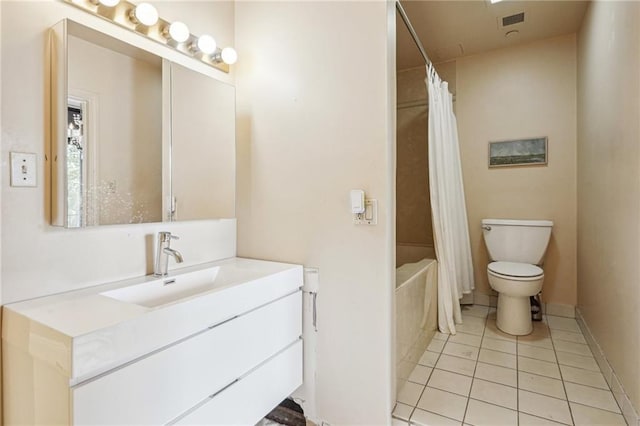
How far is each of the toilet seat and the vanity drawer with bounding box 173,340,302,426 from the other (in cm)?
166

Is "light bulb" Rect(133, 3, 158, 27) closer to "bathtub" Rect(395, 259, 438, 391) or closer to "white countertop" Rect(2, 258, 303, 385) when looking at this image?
"white countertop" Rect(2, 258, 303, 385)

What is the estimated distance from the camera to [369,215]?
1.46 metres

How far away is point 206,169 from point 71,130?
0.62m

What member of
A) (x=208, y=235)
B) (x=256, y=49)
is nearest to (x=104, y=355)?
(x=208, y=235)

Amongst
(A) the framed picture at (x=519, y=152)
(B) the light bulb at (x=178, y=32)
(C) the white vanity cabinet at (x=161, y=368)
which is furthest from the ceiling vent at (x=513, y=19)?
(C) the white vanity cabinet at (x=161, y=368)

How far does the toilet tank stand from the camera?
2641mm

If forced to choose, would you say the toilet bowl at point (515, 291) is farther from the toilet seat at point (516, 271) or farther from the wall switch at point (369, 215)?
the wall switch at point (369, 215)

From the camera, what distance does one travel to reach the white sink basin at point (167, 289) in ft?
4.09


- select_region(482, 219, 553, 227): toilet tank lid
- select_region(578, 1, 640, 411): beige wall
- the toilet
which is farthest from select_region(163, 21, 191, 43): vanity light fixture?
select_region(482, 219, 553, 227): toilet tank lid

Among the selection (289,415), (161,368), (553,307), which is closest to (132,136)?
(161,368)

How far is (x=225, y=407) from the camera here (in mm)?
1207

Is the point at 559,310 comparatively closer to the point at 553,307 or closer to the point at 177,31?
the point at 553,307

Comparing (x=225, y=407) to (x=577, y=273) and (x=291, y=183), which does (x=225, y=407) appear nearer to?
(x=291, y=183)

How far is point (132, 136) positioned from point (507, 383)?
2294 mm
